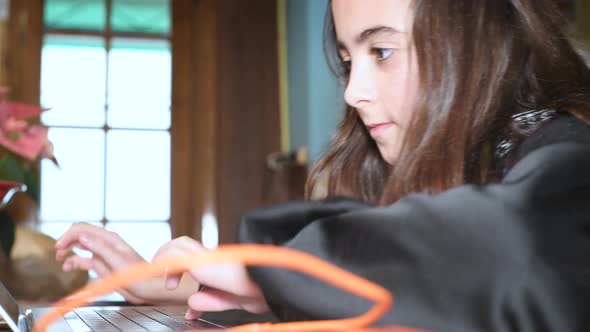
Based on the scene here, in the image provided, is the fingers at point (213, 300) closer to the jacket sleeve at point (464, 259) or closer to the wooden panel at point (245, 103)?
the jacket sleeve at point (464, 259)

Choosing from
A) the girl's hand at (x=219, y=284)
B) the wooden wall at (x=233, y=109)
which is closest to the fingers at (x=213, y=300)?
the girl's hand at (x=219, y=284)

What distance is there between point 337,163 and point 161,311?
29 centimetres

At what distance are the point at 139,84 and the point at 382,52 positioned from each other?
233 centimetres

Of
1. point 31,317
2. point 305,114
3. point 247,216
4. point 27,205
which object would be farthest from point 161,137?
point 247,216

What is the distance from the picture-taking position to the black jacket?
1.14ft

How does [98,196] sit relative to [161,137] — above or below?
below

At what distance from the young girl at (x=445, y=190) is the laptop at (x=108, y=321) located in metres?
0.02

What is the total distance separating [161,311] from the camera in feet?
2.13

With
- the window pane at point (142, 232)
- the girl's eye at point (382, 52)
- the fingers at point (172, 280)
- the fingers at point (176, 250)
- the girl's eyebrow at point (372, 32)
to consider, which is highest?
the girl's eyebrow at point (372, 32)

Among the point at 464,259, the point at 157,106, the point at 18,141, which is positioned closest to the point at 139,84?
the point at 157,106

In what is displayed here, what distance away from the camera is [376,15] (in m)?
0.60

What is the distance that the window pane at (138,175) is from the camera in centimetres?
278

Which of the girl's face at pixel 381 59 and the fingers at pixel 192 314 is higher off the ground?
the girl's face at pixel 381 59

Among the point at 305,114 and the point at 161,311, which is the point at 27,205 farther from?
the point at 161,311
